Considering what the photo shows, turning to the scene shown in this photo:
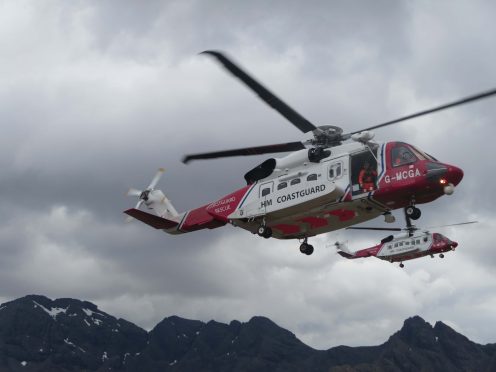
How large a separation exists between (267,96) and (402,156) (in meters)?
7.95

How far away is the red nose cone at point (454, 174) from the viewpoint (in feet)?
117

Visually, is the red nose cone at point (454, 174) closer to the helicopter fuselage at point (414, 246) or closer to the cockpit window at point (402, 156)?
the cockpit window at point (402, 156)

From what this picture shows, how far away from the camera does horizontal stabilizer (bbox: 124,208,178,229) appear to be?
46.2m

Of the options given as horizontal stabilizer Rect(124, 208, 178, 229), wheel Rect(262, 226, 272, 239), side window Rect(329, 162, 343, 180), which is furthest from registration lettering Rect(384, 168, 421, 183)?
horizontal stabilizer Rect(124, 208, 178, 229)

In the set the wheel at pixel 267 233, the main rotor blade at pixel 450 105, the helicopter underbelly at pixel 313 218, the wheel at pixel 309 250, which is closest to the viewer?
the main rotor blade at pixel 450 105

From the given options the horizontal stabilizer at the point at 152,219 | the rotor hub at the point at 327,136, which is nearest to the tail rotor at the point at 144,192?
the horizontal stabilizer at the point at 152,219

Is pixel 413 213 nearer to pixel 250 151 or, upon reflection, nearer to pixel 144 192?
pixel 250 151

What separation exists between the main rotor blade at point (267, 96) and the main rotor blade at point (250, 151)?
1.42 meters

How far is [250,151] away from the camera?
40.3 metres

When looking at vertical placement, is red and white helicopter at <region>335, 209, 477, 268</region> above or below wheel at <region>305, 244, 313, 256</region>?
above

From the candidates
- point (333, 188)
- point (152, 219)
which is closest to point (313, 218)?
point (333, 188)

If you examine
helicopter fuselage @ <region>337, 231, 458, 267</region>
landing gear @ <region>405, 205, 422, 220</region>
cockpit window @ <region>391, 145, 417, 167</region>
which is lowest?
landing gear @ <region>405, 205, 422, 220</region>

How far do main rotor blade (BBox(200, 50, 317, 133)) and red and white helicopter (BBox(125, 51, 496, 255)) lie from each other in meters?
0.05

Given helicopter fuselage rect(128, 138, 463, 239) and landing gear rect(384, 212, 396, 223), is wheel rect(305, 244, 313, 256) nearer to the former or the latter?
helicopter fuselage rect(128, 138, 463, 239)
